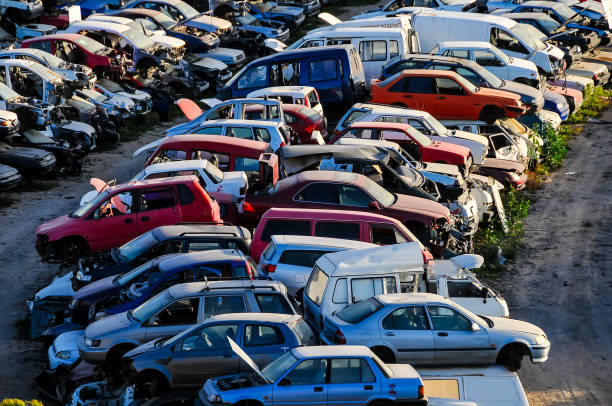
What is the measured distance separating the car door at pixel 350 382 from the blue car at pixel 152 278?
3.15m

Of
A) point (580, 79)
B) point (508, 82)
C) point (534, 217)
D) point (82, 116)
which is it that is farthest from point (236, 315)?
point (580, 79)

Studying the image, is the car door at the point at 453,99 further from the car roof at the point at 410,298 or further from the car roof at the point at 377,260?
the car roof at the point at 410,298

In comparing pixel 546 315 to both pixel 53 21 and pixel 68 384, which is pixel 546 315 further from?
pixel 53 21

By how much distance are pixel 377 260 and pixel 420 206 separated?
3459 mm

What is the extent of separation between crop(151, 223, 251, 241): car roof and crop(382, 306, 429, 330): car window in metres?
3.53

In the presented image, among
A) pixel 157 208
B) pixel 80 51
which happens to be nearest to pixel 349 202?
pixel 157 208

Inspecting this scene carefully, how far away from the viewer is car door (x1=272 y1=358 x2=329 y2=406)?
11.1 m

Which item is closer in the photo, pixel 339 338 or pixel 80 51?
pixel 339 338

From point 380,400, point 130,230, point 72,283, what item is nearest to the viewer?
point 380,400

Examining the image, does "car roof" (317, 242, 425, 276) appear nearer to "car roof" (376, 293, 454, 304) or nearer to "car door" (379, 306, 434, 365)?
"car roof" (376, 293, 454, 304)

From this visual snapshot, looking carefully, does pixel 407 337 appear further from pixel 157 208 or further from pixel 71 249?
pixel 71 249

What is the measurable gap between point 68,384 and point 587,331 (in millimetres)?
7812

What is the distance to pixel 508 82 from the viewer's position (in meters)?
24.9

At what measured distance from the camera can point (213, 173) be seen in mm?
17844
